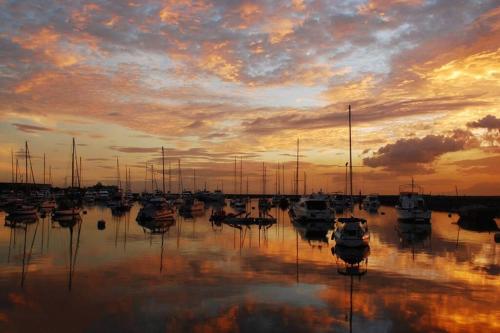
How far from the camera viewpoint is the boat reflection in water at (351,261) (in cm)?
2616

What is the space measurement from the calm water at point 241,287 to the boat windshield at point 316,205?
21949 mm

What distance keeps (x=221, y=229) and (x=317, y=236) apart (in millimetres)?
12773

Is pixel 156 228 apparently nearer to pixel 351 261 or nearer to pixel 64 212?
pixel 64 212

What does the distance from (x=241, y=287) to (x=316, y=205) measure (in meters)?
41.7

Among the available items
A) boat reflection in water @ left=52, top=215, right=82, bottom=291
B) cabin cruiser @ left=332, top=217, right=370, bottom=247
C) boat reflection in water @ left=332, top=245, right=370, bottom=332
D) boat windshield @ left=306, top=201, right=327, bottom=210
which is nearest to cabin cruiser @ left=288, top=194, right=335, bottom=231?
boat windshield @ left=306, top=201, right=327, bottom=210

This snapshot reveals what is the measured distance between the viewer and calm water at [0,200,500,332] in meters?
16.7

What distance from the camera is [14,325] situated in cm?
1611

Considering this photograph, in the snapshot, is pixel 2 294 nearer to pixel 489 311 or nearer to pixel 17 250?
pixel 17 250

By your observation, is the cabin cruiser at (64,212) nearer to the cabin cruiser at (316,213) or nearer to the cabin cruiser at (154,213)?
the cabin cruiser at (154,213)

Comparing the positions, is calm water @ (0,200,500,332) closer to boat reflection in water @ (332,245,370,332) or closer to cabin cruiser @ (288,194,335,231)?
boat reflection in water @ (332,245,370,332)

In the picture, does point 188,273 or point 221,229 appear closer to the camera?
point 188,273

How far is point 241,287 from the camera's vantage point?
2248 cm

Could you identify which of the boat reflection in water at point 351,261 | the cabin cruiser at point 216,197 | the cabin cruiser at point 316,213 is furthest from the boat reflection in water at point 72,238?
the cabin cruiser at point 216,197

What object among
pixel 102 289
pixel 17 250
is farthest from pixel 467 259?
pixel 17 250
